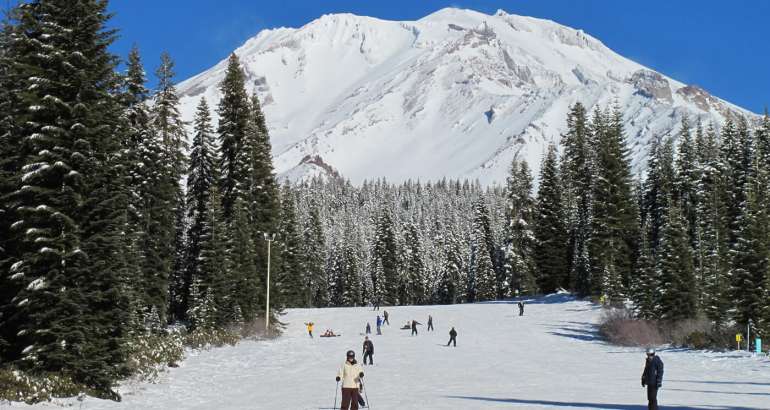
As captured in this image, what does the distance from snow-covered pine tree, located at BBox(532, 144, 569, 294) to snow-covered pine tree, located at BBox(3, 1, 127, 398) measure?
186ft

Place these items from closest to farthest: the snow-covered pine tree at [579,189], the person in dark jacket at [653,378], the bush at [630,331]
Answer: the person in dark jacket at [653,378], the bush at [630,331], the snow-covered pine tree at [579,189]

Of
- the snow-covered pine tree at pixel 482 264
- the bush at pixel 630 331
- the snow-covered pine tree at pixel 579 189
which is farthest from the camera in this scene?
the snow-covered pine tree at pixel 482 264

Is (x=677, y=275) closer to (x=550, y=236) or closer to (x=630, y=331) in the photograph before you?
(x=630, y=331)

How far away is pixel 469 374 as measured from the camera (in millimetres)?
32781

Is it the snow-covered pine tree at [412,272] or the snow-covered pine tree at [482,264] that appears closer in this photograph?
the snow-covered pine tree at [482,264]

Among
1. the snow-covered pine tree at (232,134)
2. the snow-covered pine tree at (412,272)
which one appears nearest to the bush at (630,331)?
the snow-covered pine tree at (232,134)

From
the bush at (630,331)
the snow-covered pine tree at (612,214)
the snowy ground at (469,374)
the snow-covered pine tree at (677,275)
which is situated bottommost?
the snowy ground at (469,374)

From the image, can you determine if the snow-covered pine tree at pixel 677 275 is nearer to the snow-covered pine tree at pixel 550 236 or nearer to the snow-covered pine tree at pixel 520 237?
the snow-covered pine tree at pixel 550 236

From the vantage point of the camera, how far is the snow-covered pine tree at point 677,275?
44.3 m

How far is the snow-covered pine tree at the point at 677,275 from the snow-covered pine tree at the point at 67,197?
105ft

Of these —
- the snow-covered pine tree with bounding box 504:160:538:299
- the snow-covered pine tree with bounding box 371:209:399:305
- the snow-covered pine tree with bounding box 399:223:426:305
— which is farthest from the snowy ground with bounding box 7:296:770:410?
the snow-covered pine tree with bounding box 399:223:426:305

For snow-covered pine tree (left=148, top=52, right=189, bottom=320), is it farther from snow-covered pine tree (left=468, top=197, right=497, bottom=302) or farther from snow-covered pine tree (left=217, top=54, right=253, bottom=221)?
snow-covered pine tree (left=468, top=197, right=497, bottom=302)

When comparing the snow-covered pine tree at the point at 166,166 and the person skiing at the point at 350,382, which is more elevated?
the snow-covered pine tree at the point at 166,166

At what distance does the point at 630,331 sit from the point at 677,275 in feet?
14.3
